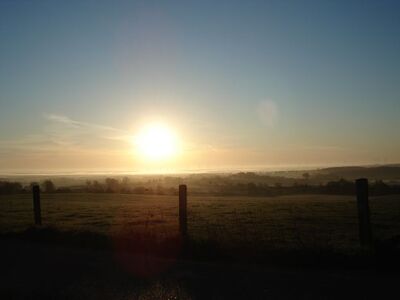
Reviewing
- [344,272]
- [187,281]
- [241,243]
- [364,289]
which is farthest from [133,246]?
[364,289]

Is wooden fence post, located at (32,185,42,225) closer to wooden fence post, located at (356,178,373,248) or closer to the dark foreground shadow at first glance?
the dark foreground shadow

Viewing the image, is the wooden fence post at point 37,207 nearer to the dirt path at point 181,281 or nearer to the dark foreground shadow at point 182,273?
the dark foreground shadow at point 182,273

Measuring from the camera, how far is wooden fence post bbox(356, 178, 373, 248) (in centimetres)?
1128

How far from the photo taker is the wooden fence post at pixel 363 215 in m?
11.3

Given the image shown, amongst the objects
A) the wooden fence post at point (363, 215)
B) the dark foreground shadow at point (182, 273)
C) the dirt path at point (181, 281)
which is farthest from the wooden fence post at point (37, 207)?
the wooden fence post at point (363, 215)

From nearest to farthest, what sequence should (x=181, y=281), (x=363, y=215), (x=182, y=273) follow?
(x=181, y=281) < (x=182, y=273) < (x=363, y=215)

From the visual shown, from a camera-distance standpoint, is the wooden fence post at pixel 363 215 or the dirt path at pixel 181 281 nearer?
the dirt path at pixel 181 281

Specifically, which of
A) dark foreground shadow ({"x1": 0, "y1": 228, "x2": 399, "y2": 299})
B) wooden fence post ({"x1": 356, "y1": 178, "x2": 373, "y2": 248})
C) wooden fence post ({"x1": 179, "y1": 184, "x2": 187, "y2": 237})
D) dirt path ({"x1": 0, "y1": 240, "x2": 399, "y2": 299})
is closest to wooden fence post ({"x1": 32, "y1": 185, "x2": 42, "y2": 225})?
dark foreground shadow ({"x1": 0, "y1": 228, "x2": 399, "y2": 299})

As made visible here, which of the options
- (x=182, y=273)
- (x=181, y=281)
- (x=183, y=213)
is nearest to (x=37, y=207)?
(x=183, y=213)

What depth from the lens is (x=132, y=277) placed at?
897cm

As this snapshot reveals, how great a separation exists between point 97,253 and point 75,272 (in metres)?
2.14

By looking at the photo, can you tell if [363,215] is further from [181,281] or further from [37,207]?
[37,207]

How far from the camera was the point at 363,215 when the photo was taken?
11.4 metres

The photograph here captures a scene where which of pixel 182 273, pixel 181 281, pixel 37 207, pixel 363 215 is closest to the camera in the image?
pixel 181 281
